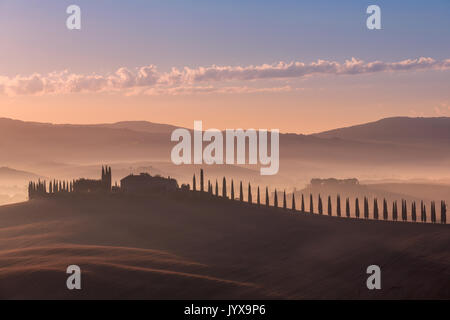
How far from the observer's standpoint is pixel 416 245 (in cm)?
11206

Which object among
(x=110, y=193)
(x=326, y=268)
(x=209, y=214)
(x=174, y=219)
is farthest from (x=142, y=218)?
(x=326, y=268)

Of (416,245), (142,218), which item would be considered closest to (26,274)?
(142,218)

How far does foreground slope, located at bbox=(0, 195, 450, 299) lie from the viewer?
7712 centimetres

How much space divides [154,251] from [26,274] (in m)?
26.5

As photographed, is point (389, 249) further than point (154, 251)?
Yes

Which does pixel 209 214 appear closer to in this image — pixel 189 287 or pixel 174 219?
pixel 174 219

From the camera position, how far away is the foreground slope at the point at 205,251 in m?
77.1

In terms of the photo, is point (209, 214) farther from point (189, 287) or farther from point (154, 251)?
point (189, 287)

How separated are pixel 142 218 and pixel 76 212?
18.4 m

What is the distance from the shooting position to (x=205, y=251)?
347 ft
